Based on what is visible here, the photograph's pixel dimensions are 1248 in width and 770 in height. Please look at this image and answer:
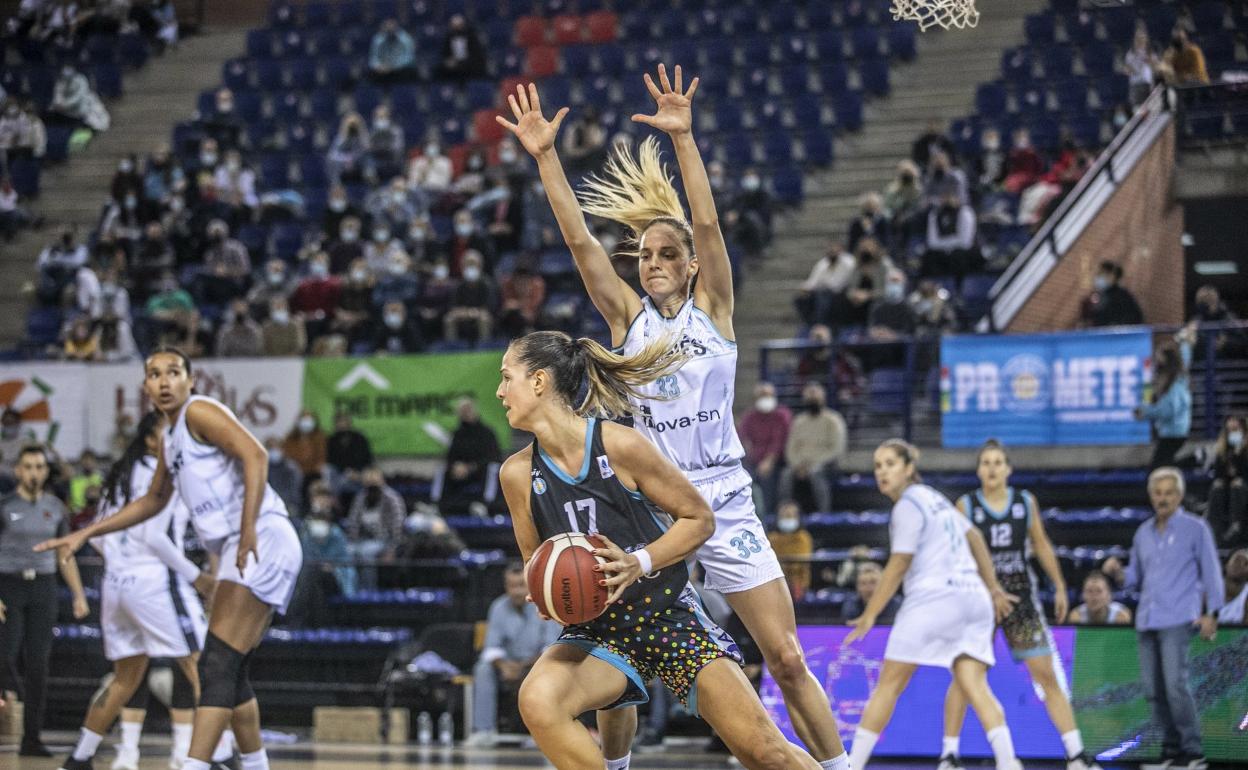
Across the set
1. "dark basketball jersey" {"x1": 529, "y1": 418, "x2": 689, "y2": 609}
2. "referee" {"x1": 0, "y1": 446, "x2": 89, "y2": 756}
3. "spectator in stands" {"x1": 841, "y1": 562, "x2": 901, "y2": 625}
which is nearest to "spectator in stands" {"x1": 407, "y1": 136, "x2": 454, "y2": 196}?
"referee" {"x1": 0, "y1": 446, "x2": 89, "y2": 756}

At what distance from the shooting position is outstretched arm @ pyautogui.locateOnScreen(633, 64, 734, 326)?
6363 mm

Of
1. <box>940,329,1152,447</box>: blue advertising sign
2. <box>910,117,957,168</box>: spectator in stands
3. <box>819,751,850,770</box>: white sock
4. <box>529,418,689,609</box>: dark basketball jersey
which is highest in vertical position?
<box>910,117,957,168</box>: spectator in stands

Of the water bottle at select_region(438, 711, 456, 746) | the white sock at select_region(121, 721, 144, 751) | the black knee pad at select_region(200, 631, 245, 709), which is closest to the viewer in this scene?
the black knee pad at select_region(200, 631, 245, 709)

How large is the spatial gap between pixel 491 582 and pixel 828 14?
37.1 feet

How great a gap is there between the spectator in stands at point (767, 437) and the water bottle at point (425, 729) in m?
3.83

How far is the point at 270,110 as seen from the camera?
25547mm

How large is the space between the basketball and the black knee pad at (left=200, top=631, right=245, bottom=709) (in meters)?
2.55

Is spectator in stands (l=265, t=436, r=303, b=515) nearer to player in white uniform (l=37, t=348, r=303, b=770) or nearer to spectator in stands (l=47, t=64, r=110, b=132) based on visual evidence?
player in white uniform (l=37, t=348, r=303, b=770)

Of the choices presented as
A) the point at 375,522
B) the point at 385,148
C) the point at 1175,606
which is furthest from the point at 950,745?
the point at 385,148

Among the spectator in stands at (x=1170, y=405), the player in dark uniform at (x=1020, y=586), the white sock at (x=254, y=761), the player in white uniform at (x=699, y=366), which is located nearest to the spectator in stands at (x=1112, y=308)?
the spectator in stands at (x=1170, y=405)

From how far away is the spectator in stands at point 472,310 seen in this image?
18266mm

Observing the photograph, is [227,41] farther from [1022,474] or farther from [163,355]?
[163,355]

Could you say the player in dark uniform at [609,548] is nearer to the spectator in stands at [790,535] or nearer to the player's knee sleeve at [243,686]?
the player's knee sleeve at [243,686]

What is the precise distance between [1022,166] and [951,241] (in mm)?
1786
